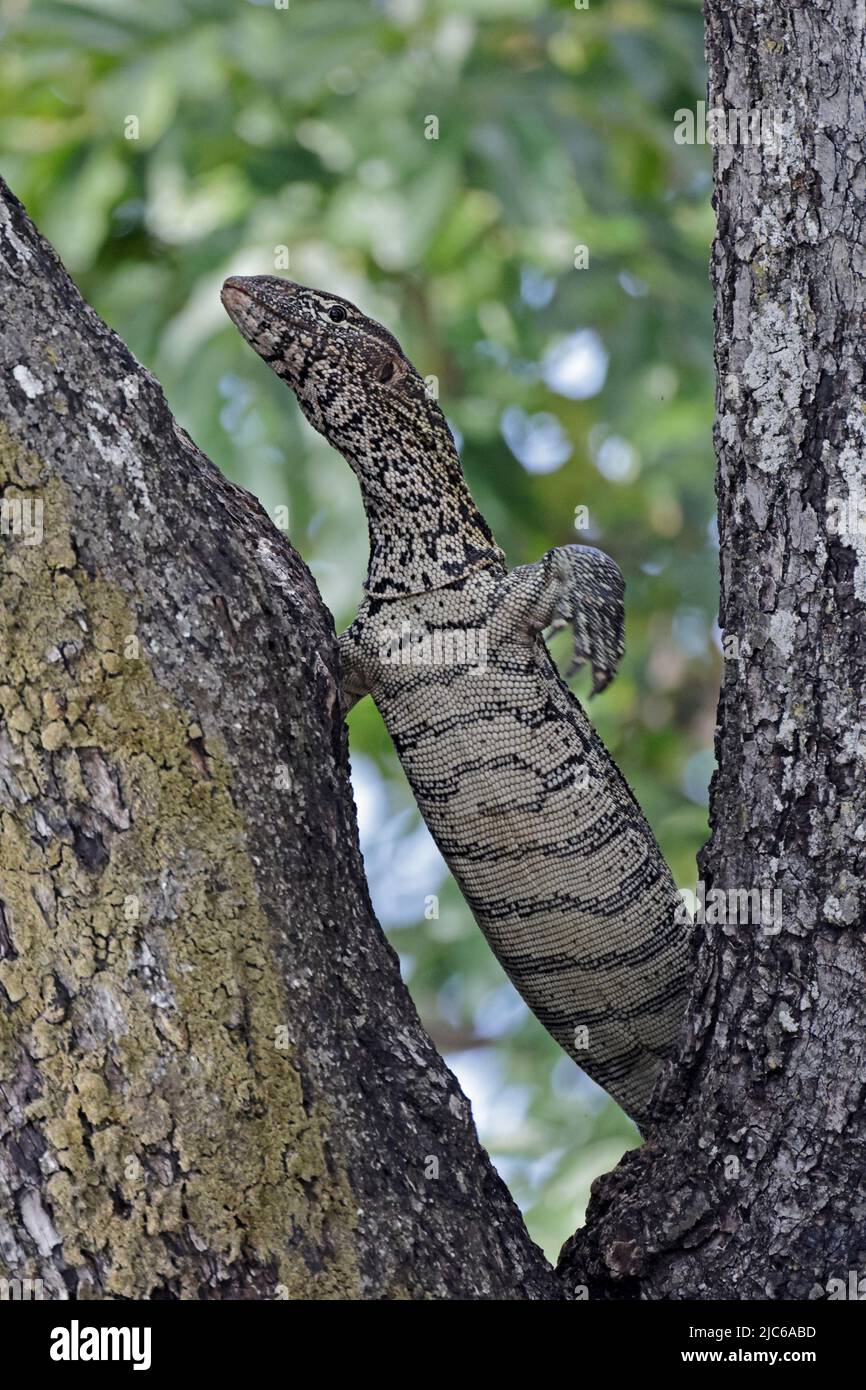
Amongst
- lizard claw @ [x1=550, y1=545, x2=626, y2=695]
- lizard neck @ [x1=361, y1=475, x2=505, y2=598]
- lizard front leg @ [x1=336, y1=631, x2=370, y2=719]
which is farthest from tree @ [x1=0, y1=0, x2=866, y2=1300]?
lizard neck @ [x1=361, y1=475, x2=505, y2=598]

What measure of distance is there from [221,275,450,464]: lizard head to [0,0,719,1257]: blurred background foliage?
1882mm

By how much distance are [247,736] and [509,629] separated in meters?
1.67

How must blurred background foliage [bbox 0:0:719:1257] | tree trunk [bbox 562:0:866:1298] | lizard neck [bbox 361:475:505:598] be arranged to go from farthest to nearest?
blurred background foliage [bbox 0:0:719:1257]
lizard neck [bbox 361:475:505:598]
tree trunk [bbox 562:0:866:1298]

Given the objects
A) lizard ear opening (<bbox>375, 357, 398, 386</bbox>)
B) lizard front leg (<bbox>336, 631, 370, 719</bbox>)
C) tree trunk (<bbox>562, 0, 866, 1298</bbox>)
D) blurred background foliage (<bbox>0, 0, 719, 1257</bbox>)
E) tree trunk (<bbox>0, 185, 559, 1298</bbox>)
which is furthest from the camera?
blurred background foliage (<bbox>0, 0, 719, 1257</bbox>)

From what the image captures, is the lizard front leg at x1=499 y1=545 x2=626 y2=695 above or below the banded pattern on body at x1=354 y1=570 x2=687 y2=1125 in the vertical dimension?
above

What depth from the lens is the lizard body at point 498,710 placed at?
4.75 metres

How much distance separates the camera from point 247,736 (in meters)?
3.37

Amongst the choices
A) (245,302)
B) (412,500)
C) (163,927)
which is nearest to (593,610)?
(412,500)

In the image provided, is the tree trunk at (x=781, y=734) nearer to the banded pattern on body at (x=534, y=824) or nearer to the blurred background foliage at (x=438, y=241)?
the banded pattern on body at (x=534, y=824)

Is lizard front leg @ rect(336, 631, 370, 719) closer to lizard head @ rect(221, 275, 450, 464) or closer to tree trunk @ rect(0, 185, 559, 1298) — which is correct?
lizard head @ rect(221, 275, 450, 464)

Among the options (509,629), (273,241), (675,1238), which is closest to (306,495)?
(273,241)

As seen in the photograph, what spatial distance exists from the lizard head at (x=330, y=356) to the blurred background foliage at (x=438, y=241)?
188 cm

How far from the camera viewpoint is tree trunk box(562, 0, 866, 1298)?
3.62 meters

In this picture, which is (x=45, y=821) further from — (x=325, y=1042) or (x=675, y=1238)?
(x=675, y=1238)
